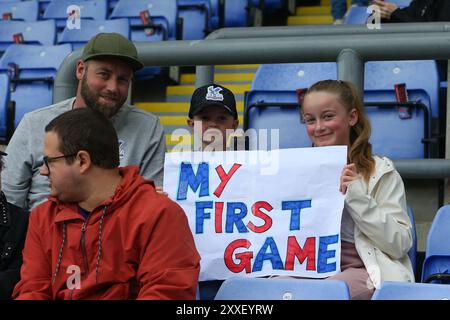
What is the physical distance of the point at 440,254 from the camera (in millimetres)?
3945

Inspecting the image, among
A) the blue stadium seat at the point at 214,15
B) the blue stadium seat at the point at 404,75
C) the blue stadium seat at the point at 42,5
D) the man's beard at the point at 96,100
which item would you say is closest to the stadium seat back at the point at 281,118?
the blue stadium seat at the point at 404,75

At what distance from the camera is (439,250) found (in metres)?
3.96

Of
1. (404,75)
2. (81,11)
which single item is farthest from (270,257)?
(81,11)

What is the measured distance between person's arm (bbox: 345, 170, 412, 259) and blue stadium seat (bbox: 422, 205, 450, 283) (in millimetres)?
181

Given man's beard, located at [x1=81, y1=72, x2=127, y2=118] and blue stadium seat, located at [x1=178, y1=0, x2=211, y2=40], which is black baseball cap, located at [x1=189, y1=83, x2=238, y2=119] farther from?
blue stadium seat, located at [x1=178, y1=0, x2=211, y2=40]

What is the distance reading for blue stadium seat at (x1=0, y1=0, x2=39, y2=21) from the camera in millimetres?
9398

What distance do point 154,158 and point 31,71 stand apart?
349 centimetres

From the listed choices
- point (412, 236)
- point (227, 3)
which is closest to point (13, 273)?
point (412, 236)

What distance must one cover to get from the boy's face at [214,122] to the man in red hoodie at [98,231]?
2.73 ft

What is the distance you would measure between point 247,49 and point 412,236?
1.31 metres

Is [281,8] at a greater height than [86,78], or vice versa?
[281,8]

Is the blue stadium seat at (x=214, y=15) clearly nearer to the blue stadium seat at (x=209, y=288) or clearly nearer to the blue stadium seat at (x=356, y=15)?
the blue stadium seat at (x=356, y=15)

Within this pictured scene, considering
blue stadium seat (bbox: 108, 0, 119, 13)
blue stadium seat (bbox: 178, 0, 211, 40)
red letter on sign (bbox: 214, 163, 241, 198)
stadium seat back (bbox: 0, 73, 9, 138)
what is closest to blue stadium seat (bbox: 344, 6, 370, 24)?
blue stadium seat (bbox: 178, 0, 211, 40)
